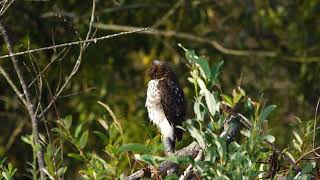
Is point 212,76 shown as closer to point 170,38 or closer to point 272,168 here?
point 272,168

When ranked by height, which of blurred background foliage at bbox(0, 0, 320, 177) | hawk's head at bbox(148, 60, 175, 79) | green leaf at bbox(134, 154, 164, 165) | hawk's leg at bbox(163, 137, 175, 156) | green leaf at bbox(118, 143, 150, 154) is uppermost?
green leaf at bbox(118, 143, 150, 154)

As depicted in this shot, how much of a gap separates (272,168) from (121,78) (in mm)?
5156

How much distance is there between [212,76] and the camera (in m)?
2.58

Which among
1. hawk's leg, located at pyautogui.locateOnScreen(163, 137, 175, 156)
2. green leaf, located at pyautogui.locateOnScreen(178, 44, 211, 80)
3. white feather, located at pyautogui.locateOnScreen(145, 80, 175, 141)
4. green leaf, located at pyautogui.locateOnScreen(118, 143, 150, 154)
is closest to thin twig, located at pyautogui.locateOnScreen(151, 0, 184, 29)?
white feather, located at pyautogui.locateOnScreen(145, 80, 175, 141)

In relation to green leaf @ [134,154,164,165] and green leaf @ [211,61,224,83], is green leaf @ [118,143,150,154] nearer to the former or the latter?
green leaf @ [134,154,164,165]

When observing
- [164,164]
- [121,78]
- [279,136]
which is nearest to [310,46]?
[279,136]

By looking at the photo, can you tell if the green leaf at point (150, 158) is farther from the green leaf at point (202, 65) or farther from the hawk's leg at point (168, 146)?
the hawk's leg at point (168, 146)

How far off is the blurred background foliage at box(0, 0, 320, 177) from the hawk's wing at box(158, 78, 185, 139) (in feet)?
4.49

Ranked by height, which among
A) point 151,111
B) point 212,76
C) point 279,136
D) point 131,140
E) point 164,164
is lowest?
point 279,136

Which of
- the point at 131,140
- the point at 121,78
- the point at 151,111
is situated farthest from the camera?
the point at 121,78

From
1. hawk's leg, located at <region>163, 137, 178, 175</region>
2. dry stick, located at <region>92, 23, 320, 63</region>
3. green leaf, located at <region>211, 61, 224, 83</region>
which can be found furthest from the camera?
dry stick, located at <region>92, 23, 320, 63</region>

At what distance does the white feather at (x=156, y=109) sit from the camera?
17.0ft

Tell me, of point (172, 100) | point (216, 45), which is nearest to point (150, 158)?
point (172, 100)

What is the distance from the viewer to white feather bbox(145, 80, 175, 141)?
205 inches
